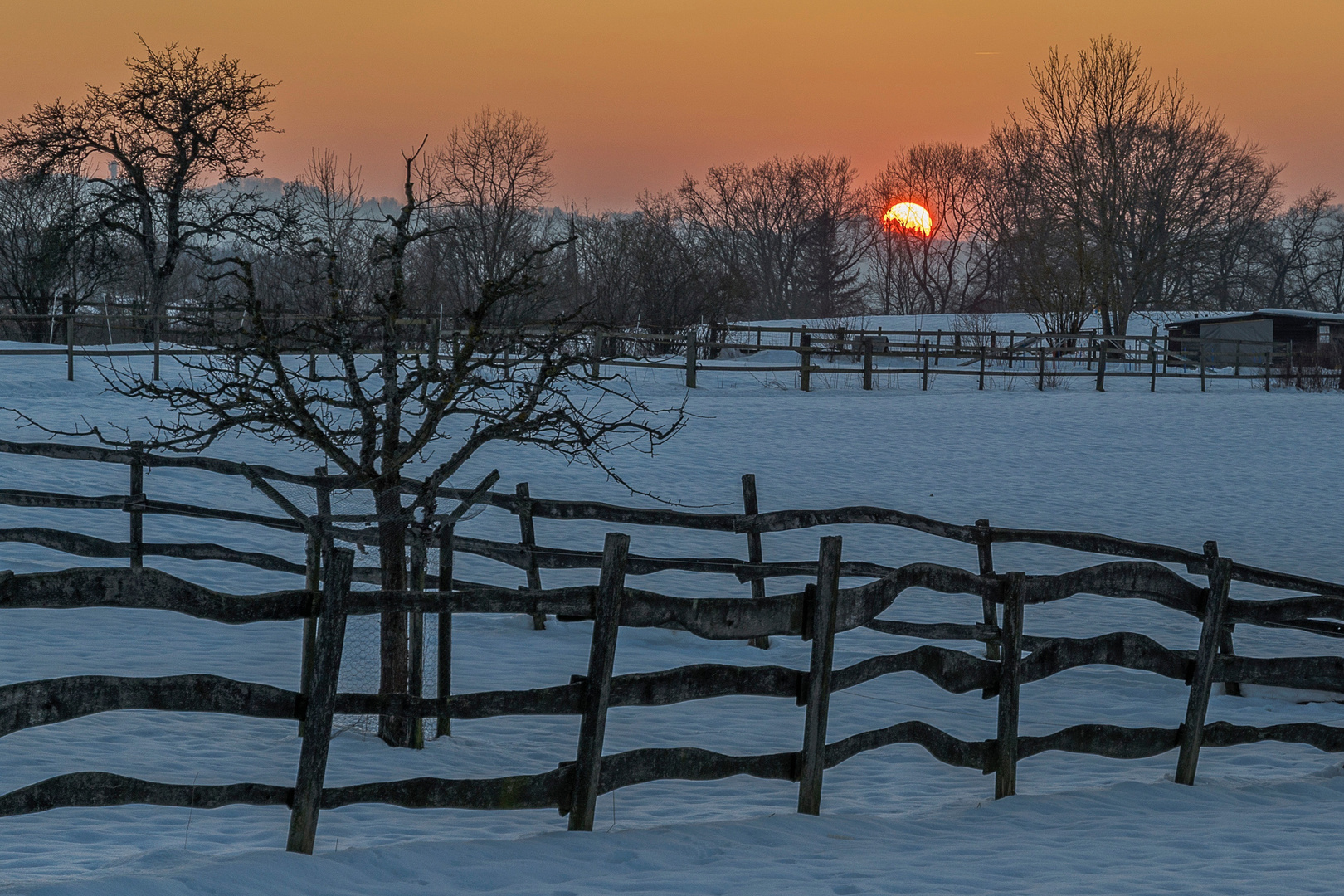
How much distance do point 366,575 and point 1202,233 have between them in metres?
51.0

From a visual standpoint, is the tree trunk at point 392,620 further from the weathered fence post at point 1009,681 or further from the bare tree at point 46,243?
the bare tree at point 46,243

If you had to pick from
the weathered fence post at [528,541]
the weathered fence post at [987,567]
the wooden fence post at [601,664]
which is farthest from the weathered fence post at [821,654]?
the weathered fence post at [987,567]

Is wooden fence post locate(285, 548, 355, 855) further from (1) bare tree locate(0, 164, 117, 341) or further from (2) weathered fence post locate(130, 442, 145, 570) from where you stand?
(1) bare tree locate(0, 164, 117, 341)

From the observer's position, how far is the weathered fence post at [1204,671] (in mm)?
6582

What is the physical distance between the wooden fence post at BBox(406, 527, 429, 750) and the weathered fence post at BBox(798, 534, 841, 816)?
269cm

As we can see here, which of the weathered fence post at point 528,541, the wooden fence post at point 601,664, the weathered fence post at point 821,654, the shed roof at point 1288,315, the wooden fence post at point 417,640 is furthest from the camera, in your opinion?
the shed roof at point 1288,315

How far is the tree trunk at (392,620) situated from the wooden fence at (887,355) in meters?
16.5

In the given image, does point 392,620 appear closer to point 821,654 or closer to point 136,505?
point 821,654

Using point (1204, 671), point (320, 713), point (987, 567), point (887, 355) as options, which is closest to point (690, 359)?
point (887, 355)

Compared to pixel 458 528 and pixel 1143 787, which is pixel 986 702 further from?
pixel 458 528

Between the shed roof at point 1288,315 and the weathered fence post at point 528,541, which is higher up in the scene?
the shed roof at point 1288,315

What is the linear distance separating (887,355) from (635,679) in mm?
27243

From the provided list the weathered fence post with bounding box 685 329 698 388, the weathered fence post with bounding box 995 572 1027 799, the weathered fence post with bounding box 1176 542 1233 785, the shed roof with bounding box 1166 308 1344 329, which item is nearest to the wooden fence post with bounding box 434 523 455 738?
the weathered fence post with bounding box 995 572 1027 799

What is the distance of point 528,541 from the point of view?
1137 centimetres
